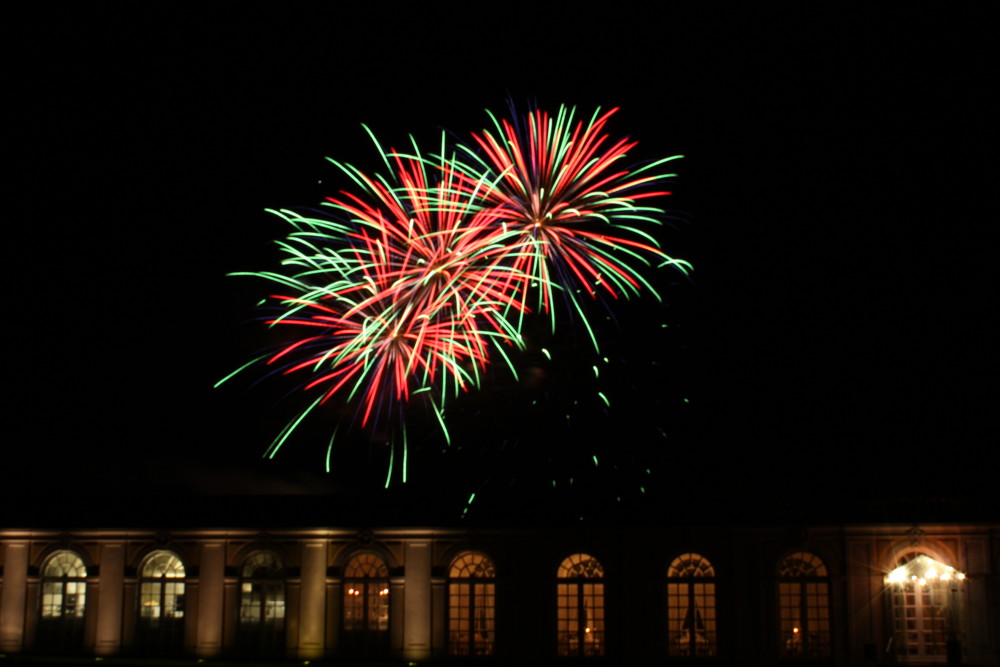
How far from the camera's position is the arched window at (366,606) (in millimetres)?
24094

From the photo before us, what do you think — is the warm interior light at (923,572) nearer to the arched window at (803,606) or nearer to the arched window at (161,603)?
the arched window at (803,606)

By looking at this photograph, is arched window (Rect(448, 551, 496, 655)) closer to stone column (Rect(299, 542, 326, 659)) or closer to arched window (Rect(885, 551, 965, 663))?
stone column (Rect(299, 542, 326, 659))

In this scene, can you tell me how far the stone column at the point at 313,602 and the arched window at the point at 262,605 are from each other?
497mm

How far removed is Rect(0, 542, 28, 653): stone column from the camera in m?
25.3

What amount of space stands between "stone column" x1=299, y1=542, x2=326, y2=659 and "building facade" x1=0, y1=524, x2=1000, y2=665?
0.03 meters

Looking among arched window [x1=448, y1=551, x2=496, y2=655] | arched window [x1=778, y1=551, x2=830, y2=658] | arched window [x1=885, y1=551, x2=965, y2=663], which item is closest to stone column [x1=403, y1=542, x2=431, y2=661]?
arched window [x1=448, y1=551, x2=496, y2=655]

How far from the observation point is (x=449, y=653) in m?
23.8

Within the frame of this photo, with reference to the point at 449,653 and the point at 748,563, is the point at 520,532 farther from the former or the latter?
the point at 748,563

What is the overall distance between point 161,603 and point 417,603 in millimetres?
5688

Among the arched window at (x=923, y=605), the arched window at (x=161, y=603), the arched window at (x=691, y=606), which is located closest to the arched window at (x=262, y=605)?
the arched window at (x=161, y=603)

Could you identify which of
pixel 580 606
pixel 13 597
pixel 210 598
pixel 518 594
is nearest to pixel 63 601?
pixel 13 597

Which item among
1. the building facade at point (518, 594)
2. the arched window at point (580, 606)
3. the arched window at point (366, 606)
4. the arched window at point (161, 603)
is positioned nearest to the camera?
the building facade at point (518, 594)

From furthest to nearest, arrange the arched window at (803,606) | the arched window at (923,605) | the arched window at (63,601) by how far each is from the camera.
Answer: the arched window at (63,601), the arched window at (803,606), the arched window at (923,605)

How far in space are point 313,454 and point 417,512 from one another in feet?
12.7
